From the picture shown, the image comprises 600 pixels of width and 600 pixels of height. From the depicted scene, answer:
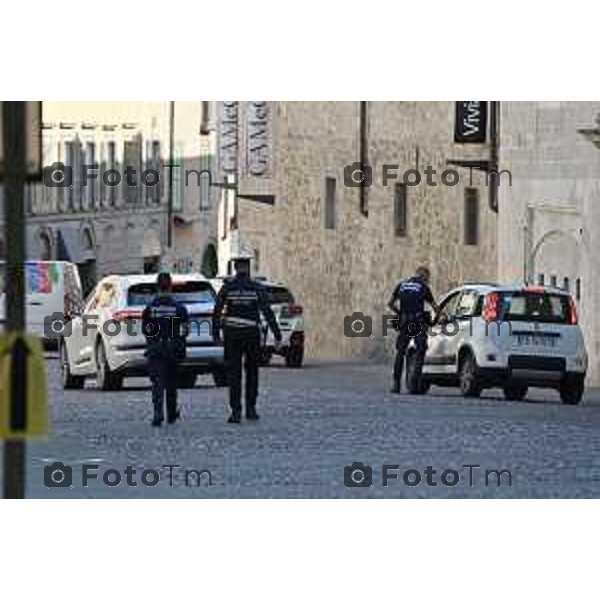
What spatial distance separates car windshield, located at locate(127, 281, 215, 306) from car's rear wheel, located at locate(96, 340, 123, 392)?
56 centimetres

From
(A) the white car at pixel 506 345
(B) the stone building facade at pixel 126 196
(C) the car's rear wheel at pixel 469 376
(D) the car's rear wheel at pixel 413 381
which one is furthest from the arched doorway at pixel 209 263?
(C) the car's rear wheel at pixel 469 376

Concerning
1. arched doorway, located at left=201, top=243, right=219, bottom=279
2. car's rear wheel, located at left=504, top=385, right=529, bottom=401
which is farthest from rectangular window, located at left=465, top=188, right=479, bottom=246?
arched doorway, located at left=201, top=243, right=219, bottom=279

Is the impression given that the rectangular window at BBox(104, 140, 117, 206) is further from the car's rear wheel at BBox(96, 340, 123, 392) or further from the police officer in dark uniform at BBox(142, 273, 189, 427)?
Result: the car's rear wheel at BBox(96, 340, 123, 392)

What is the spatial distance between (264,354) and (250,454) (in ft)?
2.88

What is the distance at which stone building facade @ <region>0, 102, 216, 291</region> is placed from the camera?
2728cm

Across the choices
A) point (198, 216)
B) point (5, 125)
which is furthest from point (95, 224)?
point (5, 125)

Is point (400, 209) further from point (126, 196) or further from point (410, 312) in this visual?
point (126, 196)

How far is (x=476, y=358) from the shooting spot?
2947cm

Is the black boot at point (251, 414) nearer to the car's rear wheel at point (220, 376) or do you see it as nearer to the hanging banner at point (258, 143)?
the car's rear wheel at point (220, 376)

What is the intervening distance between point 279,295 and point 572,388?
2195 millimetres

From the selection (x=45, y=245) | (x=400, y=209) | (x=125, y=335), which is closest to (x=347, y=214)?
(x=400, y=209)

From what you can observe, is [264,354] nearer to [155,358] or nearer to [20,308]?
[155,358]

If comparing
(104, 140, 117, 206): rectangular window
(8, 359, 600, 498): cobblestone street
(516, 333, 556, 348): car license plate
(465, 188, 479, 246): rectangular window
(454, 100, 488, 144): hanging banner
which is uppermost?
(454, 100, 488, 144): hanging banner

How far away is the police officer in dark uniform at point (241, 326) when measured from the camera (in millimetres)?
28688
